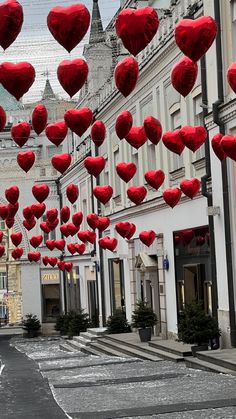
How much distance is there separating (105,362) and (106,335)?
6.78 meters

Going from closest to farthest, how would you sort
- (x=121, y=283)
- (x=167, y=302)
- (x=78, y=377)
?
(x=78, y=377) → (x=167, y=302) → (x=121, y=283)

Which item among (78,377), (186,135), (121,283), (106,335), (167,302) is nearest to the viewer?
(186,135)

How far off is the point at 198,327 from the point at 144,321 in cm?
558

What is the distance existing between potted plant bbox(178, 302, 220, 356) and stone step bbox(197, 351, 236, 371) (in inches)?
27.5

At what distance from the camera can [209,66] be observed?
63.2 ft

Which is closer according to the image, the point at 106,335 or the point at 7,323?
the point at 106,335

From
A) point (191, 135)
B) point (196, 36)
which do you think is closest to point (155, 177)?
point (191, 135)

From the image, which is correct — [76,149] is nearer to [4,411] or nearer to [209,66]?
[209,66]

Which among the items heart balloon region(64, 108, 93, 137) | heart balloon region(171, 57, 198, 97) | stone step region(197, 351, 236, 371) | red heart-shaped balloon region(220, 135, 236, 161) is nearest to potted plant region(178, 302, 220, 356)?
stone step region(197, 351, 236, 371)

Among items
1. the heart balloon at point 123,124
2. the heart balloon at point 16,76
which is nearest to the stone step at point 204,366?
the heart balloon at point 123,124

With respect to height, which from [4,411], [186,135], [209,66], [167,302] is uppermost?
[209,66]

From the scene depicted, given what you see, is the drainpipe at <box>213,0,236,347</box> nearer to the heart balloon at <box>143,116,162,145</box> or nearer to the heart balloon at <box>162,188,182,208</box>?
the heart balloon at <box>162,188,182,208</box>

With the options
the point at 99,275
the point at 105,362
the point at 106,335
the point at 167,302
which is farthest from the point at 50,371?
the point at 99,275

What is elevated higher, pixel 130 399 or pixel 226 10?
pixel 226 10
